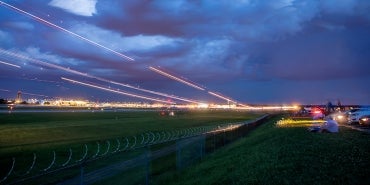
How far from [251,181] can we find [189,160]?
1190 centimetres

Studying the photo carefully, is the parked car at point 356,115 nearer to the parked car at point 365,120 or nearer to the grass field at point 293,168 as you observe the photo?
the parked car at point 365,120

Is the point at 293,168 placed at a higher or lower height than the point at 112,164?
higher

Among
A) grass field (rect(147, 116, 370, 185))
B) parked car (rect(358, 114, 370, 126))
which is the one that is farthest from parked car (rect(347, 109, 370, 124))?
grass field (rect(147, 116, 370, 185))

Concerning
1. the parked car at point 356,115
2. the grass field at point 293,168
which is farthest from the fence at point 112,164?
the parked car at point 356,115

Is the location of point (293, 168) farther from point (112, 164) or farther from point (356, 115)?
point (356, 115)

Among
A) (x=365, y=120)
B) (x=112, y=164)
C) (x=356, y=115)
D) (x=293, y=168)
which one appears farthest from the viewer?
(x=356, y=115)

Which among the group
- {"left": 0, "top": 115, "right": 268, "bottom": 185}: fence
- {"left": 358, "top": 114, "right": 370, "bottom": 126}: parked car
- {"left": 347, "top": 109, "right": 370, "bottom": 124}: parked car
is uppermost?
{"left": 347, "top": 109, "right": 370, "bottom": 124}: parked car

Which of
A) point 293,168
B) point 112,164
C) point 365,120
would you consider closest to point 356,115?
point 365,120

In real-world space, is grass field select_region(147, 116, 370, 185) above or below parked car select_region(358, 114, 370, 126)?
below

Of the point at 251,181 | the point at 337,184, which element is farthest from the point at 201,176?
the point at 337,184

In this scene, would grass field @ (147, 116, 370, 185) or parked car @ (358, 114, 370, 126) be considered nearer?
grass field @ (147, 116, 370, 185)

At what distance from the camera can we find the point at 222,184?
1797 cm

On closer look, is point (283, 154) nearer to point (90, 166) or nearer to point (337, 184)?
point (337, 184)

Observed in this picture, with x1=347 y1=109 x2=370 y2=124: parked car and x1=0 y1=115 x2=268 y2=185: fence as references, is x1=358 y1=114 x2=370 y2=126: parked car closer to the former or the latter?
x1=347 y1=109 x2=370 y2=124: parked car
